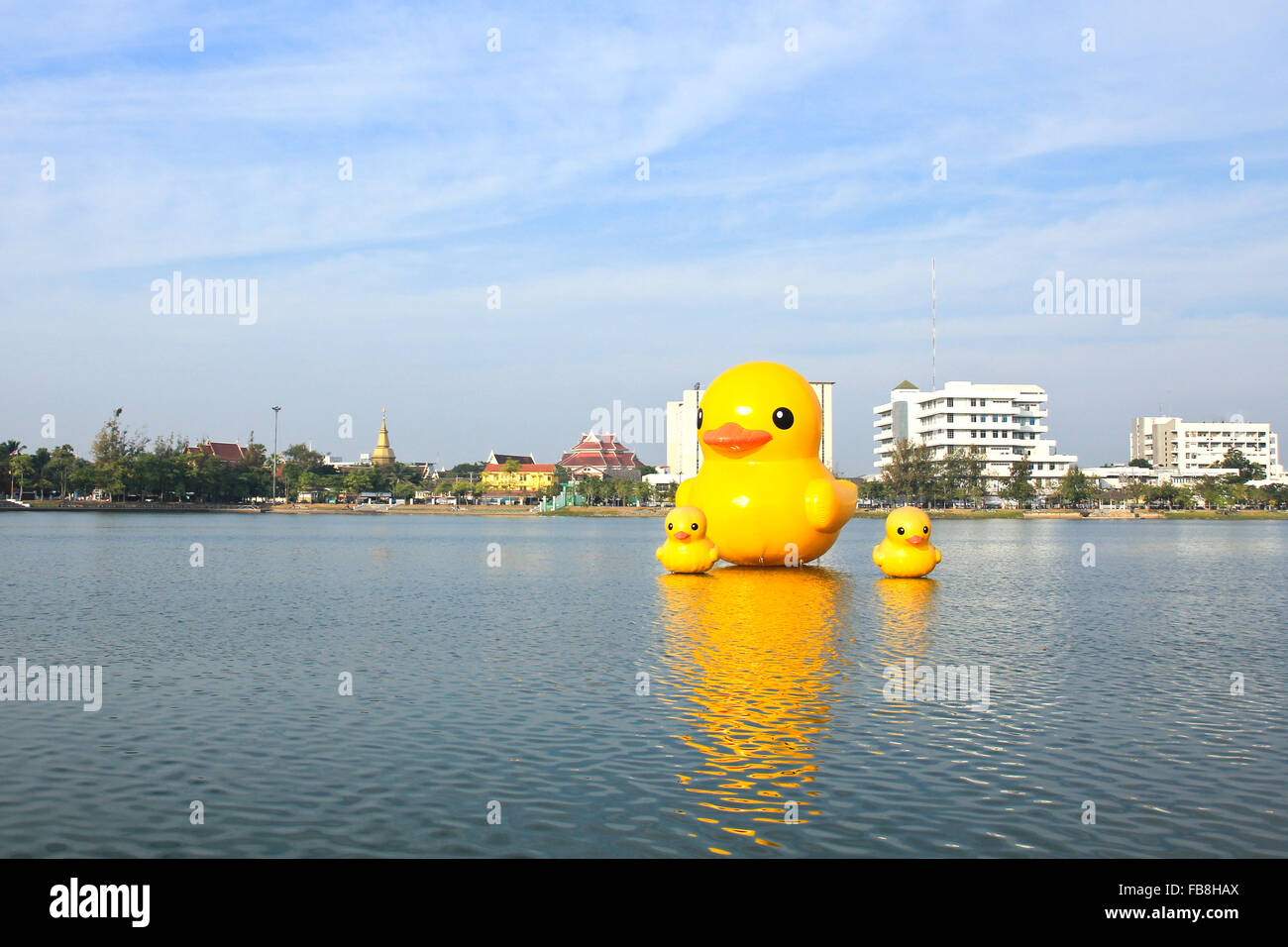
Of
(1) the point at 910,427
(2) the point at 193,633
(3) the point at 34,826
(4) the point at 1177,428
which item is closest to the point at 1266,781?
(3) the point at 34,826

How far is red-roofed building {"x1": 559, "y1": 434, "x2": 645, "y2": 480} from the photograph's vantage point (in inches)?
6590

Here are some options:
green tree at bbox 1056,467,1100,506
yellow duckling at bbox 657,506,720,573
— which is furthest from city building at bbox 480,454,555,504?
yellow duckling at bbox 657,506,720,573

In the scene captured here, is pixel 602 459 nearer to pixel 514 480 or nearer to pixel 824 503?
pixel 514 480

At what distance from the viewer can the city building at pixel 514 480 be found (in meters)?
156

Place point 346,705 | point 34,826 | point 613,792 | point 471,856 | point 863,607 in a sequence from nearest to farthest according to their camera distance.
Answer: point 471,856 → point 34,826 → point 613,792 → point 346,705 → point 863,607

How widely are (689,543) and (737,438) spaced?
312 cm

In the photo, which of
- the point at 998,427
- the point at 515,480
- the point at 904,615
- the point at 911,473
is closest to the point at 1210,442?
the point at 998,427

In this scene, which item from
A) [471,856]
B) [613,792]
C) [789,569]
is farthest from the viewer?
[789,569]

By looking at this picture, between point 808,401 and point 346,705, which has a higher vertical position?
point 808,401

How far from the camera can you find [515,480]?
16400 centimetres

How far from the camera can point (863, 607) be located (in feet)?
69.4

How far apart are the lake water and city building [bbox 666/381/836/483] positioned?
129 meters
